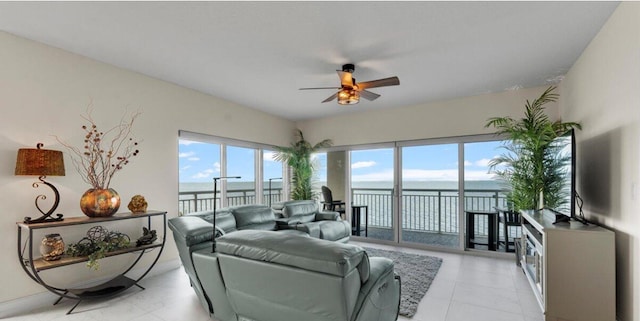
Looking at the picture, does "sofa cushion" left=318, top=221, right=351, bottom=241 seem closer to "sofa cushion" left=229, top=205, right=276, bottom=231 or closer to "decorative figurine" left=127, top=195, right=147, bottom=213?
"sofa cushion" left=229, top=205, right=276, bottom=231

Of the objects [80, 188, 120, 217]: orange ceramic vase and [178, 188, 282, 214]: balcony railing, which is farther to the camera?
[178, 188, 282, 214]: balcony railing

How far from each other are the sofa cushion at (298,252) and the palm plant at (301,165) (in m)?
4.19

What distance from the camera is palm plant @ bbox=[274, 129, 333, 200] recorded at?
20.4 ft

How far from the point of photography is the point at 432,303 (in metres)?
2.96

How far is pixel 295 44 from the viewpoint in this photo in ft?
9.60

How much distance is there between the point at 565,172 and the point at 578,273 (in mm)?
1269

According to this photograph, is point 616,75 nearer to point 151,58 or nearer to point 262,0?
point 262,0

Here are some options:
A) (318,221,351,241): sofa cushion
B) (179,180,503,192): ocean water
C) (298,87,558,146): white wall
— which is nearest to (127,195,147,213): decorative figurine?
(179,180,503,192): ocean water

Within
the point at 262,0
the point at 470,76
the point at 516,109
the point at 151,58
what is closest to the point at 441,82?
the point at 470,76

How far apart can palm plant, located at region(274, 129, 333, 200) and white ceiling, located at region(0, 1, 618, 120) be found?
7.61 feet

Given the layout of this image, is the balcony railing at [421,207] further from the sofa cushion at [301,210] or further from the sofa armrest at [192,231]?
the sofa armrest at [192,231]

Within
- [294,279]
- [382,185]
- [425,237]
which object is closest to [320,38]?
[294,279]

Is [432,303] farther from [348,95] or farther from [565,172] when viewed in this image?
[348,95]

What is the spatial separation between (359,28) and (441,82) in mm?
2012
